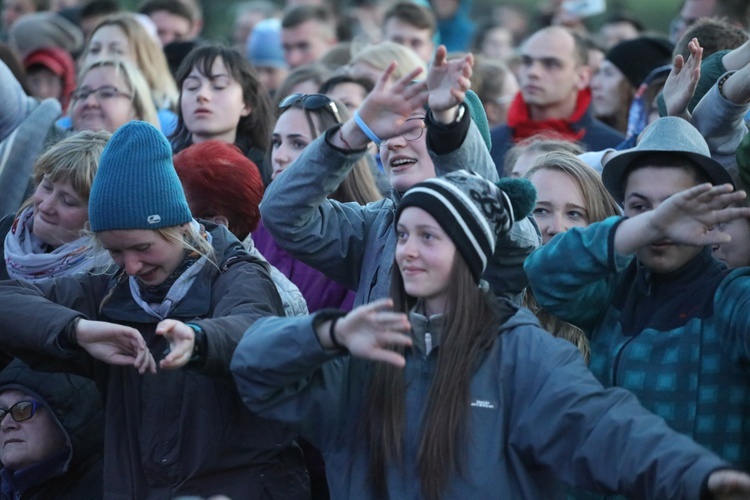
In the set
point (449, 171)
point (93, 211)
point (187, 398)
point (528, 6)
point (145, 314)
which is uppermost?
point (528, 6)

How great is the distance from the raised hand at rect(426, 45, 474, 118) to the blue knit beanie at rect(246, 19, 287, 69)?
697 centimetres

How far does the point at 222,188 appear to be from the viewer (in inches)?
188

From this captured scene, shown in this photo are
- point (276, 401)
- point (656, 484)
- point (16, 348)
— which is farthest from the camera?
point (16, 348)

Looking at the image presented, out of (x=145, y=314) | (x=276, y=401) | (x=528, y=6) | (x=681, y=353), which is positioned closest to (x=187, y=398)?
(x=145, y=314)

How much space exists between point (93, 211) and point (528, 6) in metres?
14.7

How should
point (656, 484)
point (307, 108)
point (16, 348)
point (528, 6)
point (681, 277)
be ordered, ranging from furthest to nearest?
point (528, 6) < point (307, 108) < point (16, 348) < point (681, 277) < point (656, 484)

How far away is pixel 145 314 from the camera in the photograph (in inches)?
162

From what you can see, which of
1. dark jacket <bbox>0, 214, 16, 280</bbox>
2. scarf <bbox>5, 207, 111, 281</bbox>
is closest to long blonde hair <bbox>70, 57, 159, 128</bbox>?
dark jacket <bbox>0, 214, 16, 280</bbox>

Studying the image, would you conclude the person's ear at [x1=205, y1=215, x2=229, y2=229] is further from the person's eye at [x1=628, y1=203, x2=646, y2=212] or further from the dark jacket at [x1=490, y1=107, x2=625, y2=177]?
the dark jacket at [x1=490, y1=107, x2=625, y2=177]

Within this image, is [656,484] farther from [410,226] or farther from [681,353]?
[410,226]

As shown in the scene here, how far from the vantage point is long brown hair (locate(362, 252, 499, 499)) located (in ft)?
10.9

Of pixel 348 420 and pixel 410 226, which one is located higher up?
pixel 410 226

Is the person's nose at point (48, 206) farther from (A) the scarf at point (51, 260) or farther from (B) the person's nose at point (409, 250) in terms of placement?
(B) the person's nose at point (409, 250)

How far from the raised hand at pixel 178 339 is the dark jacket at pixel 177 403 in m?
0.23
